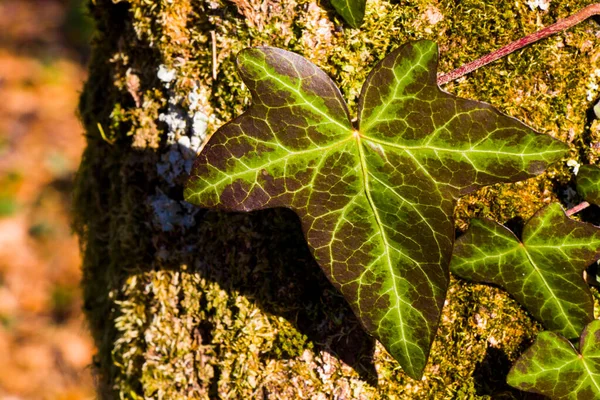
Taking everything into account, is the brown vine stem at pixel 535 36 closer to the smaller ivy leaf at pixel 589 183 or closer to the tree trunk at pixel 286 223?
the tree trunk at pixel 286 223

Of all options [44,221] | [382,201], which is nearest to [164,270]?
[382,201]

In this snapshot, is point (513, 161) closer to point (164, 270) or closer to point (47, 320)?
point (164, 270)

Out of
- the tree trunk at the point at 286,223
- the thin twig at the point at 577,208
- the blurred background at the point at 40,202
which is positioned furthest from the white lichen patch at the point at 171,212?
the blurred background at the point at 40,202

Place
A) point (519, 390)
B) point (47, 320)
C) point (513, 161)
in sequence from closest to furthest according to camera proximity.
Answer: point (513, 161)
point (519, 390)
point (47, 320)

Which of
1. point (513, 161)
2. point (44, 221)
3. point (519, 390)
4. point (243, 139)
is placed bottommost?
point (519, 390)

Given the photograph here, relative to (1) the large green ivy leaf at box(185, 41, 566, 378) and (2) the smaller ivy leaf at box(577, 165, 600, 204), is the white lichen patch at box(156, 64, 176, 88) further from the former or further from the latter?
(2) the smaller ivy leaf at box(577, 165, 600, 204)

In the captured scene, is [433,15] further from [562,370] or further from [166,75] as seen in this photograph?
[562,370]

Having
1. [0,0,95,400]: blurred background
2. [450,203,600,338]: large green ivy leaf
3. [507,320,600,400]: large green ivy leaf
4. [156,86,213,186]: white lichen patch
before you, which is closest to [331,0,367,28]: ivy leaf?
[156,86,213,186]: white lichen patch
